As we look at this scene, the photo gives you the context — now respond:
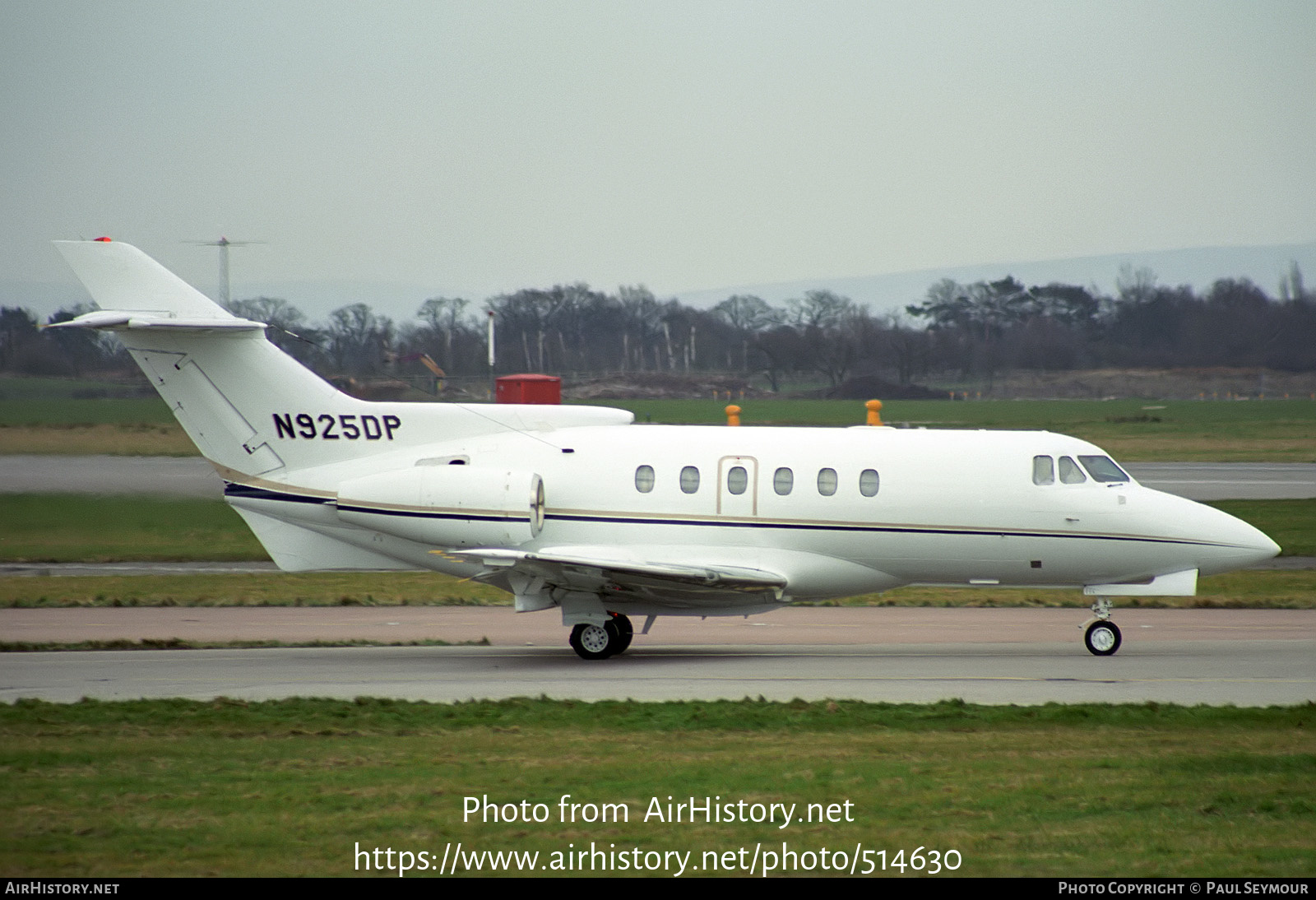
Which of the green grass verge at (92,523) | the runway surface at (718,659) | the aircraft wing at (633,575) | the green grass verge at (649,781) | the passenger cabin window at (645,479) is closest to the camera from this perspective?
the green grass verge at (649,781)

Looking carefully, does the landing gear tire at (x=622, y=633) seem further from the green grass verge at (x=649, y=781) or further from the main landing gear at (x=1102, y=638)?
the main landing gear at (x=1102, y=638)

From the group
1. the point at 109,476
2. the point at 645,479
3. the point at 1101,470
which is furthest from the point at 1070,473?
the point at 109,476

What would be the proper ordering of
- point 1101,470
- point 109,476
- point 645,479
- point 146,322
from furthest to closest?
point 109,476, point 1101,470, point 645,479, point 146,322

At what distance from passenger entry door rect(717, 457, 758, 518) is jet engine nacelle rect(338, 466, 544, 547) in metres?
2.53

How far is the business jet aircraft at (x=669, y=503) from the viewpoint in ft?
58.1

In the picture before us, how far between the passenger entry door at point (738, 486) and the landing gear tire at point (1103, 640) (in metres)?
4.97

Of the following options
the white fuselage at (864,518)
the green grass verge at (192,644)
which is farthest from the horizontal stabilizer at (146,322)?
the green grass verge at (192,644)

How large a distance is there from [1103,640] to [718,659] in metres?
5.35

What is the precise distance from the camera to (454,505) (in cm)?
1777

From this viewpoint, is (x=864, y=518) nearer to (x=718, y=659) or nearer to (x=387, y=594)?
(x=718, y=659)

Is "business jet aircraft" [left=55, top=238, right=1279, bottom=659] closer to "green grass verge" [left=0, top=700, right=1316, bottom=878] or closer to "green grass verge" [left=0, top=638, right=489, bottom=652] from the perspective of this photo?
"green grass verge" [left=0, top=638, right=489, bottom=652]

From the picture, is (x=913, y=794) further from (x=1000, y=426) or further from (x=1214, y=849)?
(x=1000, y=426)

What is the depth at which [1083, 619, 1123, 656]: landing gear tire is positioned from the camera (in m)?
17.7

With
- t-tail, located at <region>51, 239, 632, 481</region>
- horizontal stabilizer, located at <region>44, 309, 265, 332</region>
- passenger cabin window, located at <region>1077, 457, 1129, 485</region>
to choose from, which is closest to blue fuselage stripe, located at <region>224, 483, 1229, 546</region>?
passenger cabin window, located at <region>1077, 457, 1129, 485</region>
